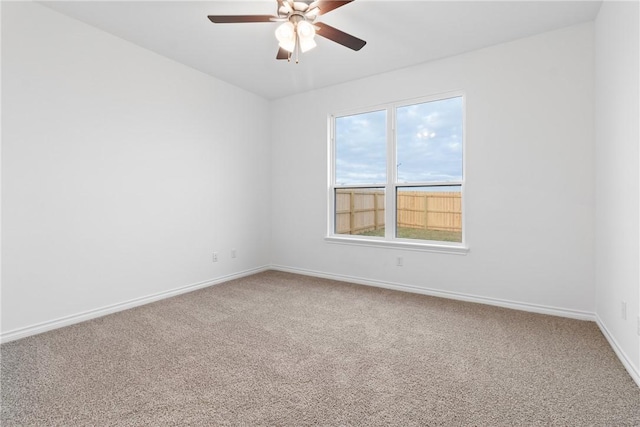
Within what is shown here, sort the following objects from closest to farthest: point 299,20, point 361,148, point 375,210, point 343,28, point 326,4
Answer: point 326,4 → point 299,20 → point 343,28 → point 375,210 → point 361,148

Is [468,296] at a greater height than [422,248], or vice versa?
[422,248]

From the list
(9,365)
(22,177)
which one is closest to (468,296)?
(9,365)

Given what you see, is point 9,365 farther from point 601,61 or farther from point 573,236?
point 601,61

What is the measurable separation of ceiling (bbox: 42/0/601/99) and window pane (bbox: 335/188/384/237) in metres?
1.57

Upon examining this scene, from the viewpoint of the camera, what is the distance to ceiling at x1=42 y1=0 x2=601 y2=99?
2.51m

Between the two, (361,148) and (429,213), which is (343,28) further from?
(429,213)

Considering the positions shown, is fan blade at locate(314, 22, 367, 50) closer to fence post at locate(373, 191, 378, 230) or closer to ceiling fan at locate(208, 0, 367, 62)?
ceiling fan at locate(208, 0, 367, 62)

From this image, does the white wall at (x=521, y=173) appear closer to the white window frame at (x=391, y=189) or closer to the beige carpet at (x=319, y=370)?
the white window frame at (x=391, y=189)

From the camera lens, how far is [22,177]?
2.41m

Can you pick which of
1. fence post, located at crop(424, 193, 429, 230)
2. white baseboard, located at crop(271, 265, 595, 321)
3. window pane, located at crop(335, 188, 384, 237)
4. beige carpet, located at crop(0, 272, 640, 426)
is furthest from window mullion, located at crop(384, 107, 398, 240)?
beige carpet, located at crop(0, 272, 640, 426)

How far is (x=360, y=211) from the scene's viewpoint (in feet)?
13.9

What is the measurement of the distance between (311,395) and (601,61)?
11.2ft

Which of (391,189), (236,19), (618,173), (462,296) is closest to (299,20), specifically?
(236,19)

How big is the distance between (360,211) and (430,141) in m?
1.28
